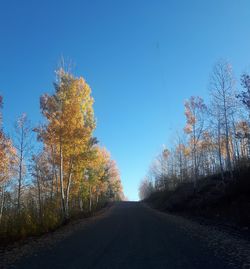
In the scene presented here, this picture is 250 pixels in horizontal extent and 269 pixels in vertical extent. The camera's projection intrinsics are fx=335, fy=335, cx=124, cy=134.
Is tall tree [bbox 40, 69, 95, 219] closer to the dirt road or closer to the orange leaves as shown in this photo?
the orange leaves

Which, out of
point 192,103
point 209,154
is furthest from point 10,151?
point 209,154

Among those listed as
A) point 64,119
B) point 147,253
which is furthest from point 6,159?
point 147,253

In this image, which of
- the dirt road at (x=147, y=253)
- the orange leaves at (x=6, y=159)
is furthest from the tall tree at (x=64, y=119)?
the dirt road at (x=147, y=253)

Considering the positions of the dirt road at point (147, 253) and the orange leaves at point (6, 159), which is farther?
the orange leaves at point (6, 159)

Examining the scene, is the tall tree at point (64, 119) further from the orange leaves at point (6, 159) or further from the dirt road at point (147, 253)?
the dirt road at point (147, 253)

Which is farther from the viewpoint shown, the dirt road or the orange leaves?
the orange leaves

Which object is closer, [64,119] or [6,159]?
[64,119]

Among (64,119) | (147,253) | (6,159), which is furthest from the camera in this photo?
(6,159)

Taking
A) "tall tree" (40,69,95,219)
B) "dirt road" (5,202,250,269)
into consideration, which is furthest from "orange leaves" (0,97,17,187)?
"dirt road" (5,202,250,269)

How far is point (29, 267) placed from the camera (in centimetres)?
977

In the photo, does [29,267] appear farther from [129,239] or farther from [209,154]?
[209,154]

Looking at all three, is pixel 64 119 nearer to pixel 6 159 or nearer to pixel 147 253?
pixel 6 159

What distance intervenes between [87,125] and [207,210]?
12.2m

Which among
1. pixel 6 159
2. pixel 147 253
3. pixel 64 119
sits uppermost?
pixel 64 119
